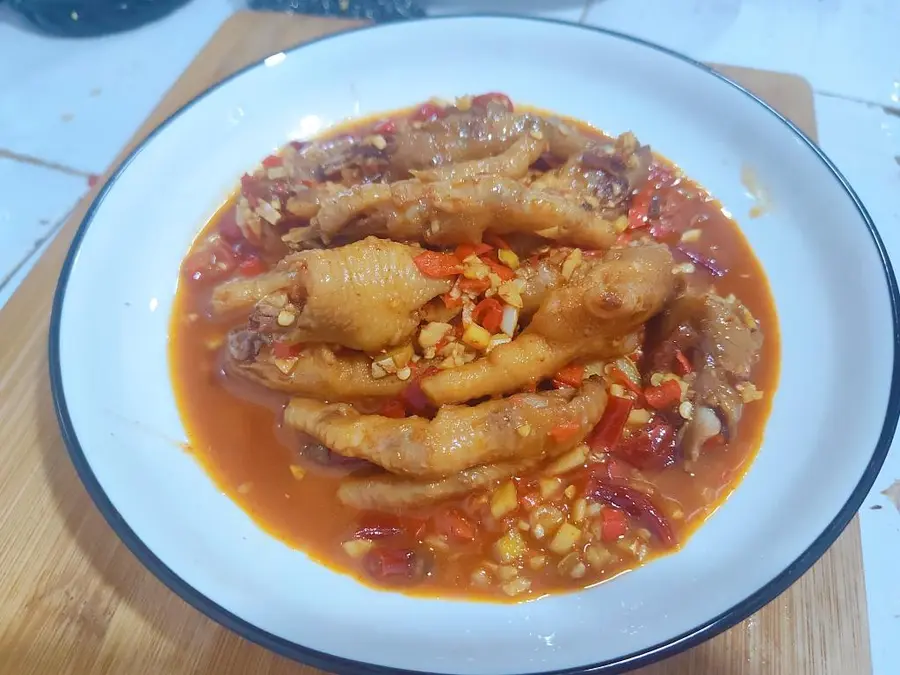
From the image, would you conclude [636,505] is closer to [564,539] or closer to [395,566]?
[564,539]

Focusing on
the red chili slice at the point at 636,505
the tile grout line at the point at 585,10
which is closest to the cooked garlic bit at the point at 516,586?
the red chili slice at the point at 636,505

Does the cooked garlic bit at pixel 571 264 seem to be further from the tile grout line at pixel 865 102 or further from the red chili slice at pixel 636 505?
the tile grout line at pixel 865 102

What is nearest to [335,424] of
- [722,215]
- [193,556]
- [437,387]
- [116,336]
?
[437,387]

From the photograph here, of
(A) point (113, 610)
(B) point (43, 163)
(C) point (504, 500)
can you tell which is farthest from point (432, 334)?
(B) point (43, 163)

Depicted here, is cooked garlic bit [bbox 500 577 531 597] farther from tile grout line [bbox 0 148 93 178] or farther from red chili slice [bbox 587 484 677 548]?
tile grout line [bbox 0 148 93 178]

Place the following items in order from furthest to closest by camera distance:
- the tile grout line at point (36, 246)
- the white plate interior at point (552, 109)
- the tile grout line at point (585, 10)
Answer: the tile grout line at point (585, 10), the tile grout line at point (36, 246), the white plate interior at point (552, 109)

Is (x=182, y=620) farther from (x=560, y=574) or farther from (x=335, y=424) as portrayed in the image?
(x=560, y=574)
